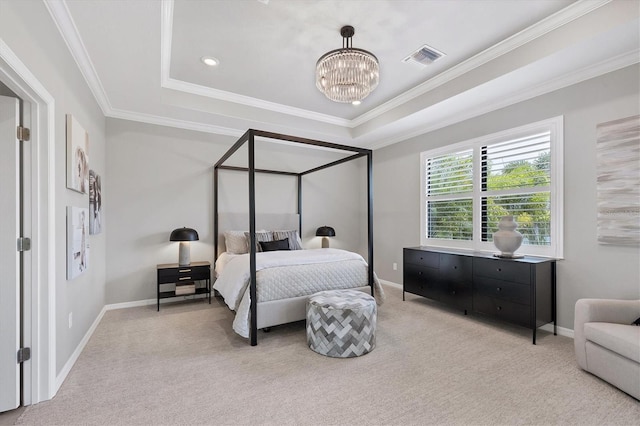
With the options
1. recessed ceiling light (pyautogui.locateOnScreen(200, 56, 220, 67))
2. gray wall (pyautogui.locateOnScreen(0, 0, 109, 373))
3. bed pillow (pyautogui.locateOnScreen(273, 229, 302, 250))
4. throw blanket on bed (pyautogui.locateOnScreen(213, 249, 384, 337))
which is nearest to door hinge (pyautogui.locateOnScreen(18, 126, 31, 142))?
gray wall (pyautogui.locateOnScreen(0, 0, 109, 373))

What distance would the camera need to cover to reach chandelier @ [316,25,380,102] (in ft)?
7.96

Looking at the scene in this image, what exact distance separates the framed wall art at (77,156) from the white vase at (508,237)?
4200 mm

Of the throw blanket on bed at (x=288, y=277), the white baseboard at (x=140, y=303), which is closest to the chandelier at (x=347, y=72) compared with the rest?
the throw blanket on bed at (x=288, y=277)

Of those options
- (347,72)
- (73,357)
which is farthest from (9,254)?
(347,72)

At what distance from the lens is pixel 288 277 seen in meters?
3.13

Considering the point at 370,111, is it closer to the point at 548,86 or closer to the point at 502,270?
the point at 548,86

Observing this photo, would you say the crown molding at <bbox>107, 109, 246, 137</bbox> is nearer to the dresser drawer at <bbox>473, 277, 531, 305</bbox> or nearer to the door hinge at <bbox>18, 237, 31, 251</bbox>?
the door hinge at <bbox>18, 237, 31, 251</bbox>

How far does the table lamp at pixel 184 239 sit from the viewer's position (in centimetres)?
403

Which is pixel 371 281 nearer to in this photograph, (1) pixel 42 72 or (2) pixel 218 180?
(2) pixel 218 180

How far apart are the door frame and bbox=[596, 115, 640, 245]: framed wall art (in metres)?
4.59

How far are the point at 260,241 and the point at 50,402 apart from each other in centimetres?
281

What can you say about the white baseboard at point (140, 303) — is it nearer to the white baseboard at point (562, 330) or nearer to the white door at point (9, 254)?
the white door at point (9, 254)

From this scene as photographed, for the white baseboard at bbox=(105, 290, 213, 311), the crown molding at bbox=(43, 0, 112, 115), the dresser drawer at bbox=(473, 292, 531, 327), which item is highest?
the crown molding at bbox=(43, 0, 112, 115)

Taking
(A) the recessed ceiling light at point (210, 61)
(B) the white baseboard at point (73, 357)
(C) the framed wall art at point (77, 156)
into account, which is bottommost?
(B) the white baseboard at point (73, 357)
